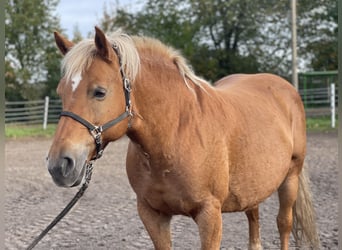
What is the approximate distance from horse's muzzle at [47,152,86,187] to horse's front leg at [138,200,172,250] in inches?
31.0

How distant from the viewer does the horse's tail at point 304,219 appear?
405 centimetres

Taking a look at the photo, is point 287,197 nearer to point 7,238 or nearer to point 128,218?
point 128,218

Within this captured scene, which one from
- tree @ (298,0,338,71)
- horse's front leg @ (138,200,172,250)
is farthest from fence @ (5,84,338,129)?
horse's front leg @ (138,200,172,250)

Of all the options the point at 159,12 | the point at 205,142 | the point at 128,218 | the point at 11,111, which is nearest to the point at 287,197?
the point at 205,142

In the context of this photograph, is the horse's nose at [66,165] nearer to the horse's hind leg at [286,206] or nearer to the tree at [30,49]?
the horse's hind leg at [286,206]

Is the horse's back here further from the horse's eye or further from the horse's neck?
the horse's eye

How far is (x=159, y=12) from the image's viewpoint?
2645 centimetres

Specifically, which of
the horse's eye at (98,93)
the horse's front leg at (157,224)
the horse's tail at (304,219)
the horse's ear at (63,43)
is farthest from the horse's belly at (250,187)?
the horse's ear at (63,43)

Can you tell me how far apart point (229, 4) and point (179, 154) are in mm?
23272

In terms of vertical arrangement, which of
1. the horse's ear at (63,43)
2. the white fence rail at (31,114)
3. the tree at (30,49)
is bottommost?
the white fence rail at (31,114)

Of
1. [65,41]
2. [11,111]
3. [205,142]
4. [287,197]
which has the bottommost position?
[11,111]

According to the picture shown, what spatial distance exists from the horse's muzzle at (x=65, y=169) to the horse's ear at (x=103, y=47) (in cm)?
53

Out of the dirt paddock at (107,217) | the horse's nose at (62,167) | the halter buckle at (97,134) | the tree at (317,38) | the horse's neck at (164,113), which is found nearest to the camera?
the horse's nose at (62,167)

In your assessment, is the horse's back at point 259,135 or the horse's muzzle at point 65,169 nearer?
the horse's muzzle at point 65,169
